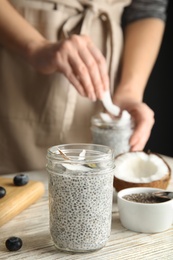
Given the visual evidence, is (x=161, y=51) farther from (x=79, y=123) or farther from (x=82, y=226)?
(x=82, y=226)

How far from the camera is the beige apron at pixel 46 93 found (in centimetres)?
128

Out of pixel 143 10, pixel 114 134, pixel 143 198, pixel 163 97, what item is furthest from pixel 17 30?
pixel 163 97

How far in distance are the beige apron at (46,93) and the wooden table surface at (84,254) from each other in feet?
1.57

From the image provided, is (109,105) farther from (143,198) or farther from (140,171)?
(143,198)

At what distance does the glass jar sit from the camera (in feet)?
3.80

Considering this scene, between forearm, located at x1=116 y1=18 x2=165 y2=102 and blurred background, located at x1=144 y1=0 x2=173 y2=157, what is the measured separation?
38 cm

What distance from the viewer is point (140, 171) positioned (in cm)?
100

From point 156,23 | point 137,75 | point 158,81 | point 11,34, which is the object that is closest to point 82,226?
point 11,34

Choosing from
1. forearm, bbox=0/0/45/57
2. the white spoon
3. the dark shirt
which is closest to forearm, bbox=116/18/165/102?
the dark shirt

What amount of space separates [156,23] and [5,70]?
1.56 ft

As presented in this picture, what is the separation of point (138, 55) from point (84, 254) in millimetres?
819

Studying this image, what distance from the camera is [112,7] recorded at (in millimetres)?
1360

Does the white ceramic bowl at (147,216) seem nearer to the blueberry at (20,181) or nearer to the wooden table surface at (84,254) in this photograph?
the wooden table surface at (84,254)

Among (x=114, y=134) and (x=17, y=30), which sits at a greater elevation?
(x=17, y=30)
